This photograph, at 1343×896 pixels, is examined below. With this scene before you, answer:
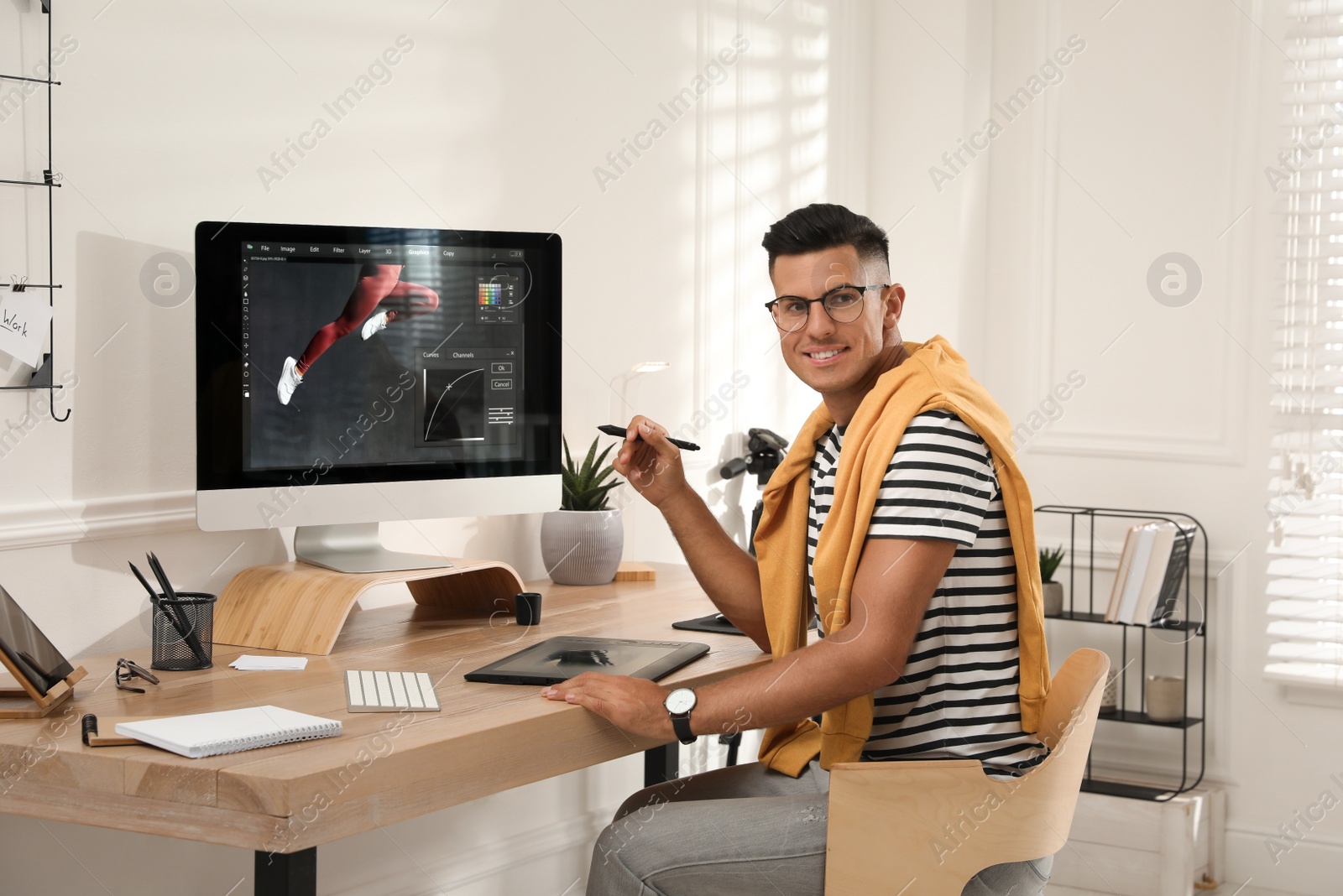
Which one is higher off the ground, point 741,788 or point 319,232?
point 319,232

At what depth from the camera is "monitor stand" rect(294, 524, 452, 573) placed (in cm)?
201

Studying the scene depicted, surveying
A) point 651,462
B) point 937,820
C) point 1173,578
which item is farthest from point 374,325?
point 1173,578

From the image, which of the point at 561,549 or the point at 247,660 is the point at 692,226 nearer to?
the point at 561,549

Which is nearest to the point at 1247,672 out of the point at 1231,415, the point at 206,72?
the point at 1231,415

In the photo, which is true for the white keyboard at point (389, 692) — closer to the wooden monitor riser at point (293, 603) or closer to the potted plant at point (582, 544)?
the wooden monitor riser at point (293, 603)

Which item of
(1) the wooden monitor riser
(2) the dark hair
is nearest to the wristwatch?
(1) the wooden monitor riser

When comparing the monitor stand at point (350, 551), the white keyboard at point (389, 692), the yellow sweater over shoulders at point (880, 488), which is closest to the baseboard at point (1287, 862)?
the yellow sweater over shoulders at point (880, 488)

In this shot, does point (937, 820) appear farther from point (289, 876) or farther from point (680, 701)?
point (289, 876)

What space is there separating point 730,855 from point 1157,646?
2.17 meters

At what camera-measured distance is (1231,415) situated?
332cm

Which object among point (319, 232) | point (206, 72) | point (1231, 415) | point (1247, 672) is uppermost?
point (206, 72)

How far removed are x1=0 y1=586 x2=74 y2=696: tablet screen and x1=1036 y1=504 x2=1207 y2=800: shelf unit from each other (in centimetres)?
255

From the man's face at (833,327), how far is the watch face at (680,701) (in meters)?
0.48

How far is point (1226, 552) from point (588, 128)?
201 cm
